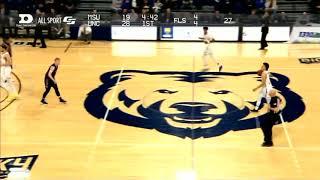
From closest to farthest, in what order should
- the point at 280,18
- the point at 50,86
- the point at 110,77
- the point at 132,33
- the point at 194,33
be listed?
the point at 50,86 → the point at 110,77 → the point at 280,18 → the point at 194,33 → the point at 132,33

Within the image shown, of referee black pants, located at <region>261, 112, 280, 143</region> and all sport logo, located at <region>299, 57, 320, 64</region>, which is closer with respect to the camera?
referee black pants, located at <region>261, 112, 280, 143</region>

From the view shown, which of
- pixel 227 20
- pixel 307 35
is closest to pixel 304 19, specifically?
pixel 307 35

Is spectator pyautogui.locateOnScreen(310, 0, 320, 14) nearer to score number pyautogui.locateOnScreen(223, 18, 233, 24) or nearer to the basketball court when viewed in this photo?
the basketball court

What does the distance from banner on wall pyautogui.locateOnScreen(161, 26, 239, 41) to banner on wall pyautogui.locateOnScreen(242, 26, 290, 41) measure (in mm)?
463

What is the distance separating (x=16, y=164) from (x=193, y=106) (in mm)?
6423

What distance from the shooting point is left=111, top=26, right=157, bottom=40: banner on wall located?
28391 millimetres

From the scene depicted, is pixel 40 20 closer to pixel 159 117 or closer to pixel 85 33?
pixel 85 33

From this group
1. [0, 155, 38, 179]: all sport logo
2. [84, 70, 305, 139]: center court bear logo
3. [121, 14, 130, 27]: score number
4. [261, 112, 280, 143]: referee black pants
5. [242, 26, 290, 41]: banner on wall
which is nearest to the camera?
[0, 155, 38, 179]: all sport logo

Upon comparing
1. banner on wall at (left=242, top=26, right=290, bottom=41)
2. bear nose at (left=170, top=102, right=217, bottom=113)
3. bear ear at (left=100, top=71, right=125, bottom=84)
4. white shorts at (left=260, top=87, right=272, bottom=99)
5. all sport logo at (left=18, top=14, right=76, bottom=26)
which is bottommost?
bear nose at (left=170, top=102, right=217, bottom=113)

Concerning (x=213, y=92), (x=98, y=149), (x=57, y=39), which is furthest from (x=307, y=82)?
(x=57, y=39)

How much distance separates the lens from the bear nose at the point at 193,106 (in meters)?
18.8

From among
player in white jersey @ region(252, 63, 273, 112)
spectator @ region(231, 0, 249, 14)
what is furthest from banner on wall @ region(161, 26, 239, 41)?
player in white jersey @ region(252, 63, 273, 112)

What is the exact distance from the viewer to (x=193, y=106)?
1909cm

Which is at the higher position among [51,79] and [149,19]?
[149,19]
